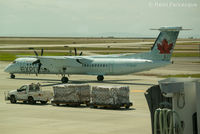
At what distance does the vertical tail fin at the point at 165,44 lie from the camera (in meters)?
51.4

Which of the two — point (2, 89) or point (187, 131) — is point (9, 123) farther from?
point (2, 89)

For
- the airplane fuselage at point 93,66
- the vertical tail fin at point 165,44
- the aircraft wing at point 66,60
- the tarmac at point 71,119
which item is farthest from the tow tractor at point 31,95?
the aircraft wing at point 66,60

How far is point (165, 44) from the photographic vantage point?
51.8 m

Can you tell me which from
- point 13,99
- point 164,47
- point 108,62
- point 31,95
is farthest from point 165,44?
point 13,99

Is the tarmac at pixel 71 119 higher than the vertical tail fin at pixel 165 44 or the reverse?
the reverse

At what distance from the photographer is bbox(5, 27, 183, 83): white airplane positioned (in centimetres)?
5138

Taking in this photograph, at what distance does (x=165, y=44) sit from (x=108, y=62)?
708 centimetres

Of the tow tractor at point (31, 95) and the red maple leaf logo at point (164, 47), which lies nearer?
the tow tractor at point (31, 95)

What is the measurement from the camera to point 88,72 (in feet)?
182

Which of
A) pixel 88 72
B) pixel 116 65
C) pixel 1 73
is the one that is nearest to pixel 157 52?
pixel 116 65

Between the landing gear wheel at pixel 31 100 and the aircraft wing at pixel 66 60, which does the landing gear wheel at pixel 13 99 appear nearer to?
the landing gear wheel at pixel 31 100

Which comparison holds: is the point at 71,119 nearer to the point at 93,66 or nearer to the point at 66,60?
the point at 93,66

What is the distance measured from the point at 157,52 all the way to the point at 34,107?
22.4 metres

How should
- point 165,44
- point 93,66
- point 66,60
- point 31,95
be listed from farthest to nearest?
point 66,60
point 93,66
point 165,44
point 31,95
